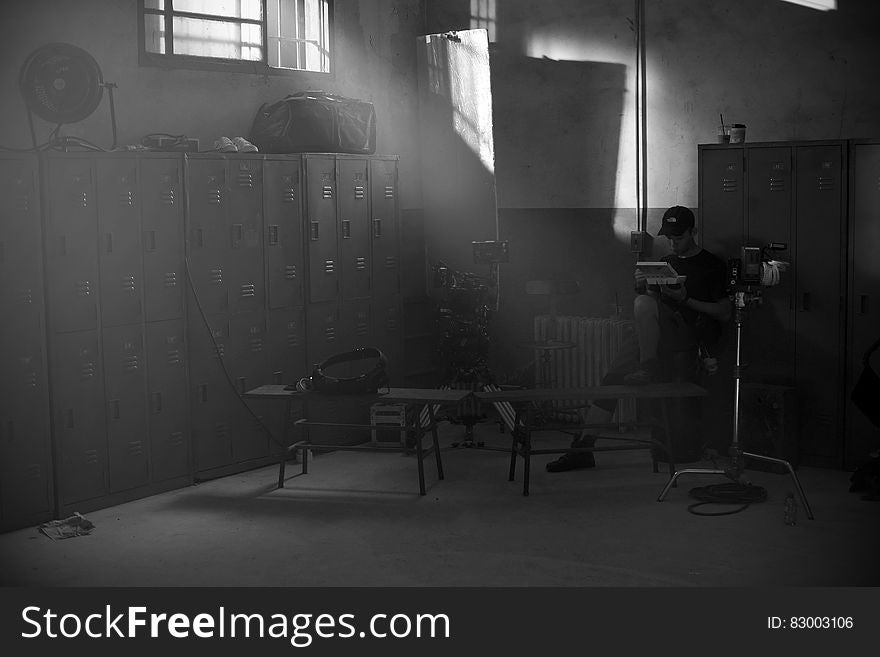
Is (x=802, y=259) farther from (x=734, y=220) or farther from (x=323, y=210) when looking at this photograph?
(x=323, y=210)

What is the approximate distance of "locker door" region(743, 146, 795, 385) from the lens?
19.7ft

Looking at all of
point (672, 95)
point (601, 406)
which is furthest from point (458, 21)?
point (601, 406)

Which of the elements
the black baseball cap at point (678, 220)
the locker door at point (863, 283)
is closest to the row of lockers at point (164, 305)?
the black baseball cap at point (678, 220)

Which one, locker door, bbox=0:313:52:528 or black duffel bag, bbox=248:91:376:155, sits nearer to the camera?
locker door, bbox=0:313:52:528

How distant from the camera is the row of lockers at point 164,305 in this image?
5.13 m

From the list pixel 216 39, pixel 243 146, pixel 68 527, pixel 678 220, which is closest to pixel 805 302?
pixel 678 220

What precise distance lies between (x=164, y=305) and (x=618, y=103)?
3.20 m

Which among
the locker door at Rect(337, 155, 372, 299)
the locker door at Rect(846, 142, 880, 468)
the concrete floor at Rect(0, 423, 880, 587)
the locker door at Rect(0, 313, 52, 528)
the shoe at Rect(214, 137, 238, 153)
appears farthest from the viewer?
the locker door at Rect(337, 155, 372, 299)

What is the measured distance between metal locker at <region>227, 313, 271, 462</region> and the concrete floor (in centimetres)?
22

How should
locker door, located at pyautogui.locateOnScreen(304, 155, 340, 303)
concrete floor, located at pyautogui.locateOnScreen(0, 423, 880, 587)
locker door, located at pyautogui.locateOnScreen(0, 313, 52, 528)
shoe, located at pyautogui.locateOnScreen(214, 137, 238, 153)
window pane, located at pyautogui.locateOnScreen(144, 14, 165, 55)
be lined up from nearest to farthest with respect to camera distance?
concrete floor, located at pyautogui.locateOnScreen(0, 423, 880, 587) < locker door, located at pyautogui.locateOnScreen(0, 313, 52, 528) < shoe, located at pyautogui.locateOnScreen(214, 137, 238, 153) < window pane, located at pyautogui.locateOnScreen(144, 14, 165, 55) < locker door, located at pyautogui.locateOnScreen(304, 155, 340, 303)

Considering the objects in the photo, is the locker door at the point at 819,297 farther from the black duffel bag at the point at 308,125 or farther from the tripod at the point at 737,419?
the black duffel bag at the point at 308,125

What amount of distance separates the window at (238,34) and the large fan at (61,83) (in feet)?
2.51

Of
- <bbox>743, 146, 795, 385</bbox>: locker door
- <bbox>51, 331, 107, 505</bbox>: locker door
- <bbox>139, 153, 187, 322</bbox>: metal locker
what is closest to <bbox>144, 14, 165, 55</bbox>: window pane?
<bbox>139, 153, 187, 322</bbox>: metal locker

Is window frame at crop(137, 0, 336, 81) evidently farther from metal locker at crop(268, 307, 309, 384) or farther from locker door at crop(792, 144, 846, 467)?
locker door at crop(792, 144, 846, 467)
